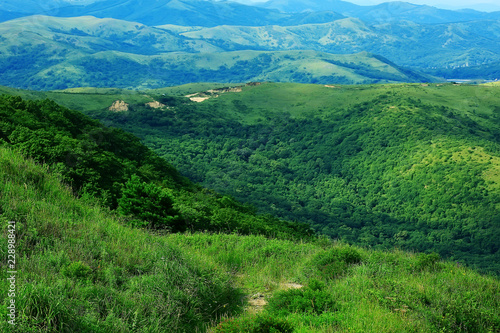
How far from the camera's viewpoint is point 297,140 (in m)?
124

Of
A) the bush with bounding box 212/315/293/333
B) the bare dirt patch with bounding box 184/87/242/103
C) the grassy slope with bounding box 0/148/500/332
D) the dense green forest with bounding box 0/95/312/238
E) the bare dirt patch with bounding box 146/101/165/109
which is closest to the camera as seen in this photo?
the grassy slope with bounding box 0/148/500/332

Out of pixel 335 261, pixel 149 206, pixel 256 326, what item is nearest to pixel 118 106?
pixel 149 206

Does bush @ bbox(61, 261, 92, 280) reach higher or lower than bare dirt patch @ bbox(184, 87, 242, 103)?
higher

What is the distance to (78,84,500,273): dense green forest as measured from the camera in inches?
2992

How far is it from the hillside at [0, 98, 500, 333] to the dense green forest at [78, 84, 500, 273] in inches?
2224

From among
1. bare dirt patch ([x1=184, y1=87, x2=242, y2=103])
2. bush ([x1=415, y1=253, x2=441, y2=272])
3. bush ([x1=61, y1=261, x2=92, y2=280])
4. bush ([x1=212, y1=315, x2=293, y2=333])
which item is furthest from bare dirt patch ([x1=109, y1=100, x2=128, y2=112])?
bush ([x1=212, y1=315, x2=293, y2=333])

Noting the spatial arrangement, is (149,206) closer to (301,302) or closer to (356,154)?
(301,302)

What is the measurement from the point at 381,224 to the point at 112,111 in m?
76.0

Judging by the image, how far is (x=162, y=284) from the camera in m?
6.98

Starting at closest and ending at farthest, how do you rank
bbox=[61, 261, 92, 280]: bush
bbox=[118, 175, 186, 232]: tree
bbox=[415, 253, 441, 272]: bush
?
bbox=[61, 261, 92, 280]: bush < bbox=[415, 253, 441, 272]: bush < bbox=[118, 175, 186, 232]: tree

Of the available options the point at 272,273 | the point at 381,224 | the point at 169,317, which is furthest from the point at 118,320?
the point at 381,224

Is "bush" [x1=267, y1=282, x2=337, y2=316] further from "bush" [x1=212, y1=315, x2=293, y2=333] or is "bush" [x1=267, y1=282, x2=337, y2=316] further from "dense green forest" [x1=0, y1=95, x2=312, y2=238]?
"dense green forest" [x1=0, y1=95, x2=312, y2=238]

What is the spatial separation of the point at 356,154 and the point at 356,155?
0.34 metres

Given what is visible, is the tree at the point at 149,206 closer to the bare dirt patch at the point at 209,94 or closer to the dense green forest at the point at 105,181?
the dense green forest at the point at 105,181
